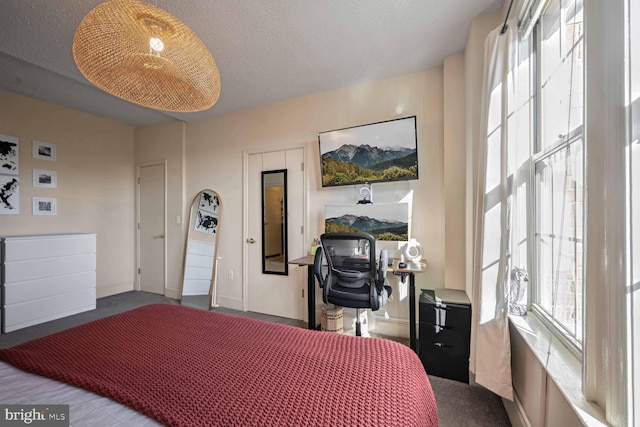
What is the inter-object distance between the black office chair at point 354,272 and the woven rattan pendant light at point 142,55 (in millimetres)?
1463

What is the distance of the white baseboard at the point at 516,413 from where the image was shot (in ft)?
4.81

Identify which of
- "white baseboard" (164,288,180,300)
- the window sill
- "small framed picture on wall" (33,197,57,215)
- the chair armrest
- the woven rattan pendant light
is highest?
the woven rattan pendant light

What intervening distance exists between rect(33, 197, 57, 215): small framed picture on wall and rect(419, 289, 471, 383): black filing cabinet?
4.87 m

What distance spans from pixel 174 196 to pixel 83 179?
1280 millimetres

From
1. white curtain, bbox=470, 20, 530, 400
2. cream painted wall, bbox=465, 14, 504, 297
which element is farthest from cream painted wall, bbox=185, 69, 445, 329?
white curtain, bbox=470, 20, 530, 400

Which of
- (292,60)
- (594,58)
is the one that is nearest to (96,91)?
(292,60)

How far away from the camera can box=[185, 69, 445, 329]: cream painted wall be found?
2.75 meters

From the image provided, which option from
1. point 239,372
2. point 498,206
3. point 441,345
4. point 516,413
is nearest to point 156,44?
point 239,372

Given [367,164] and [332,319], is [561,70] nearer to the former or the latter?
[367,164]

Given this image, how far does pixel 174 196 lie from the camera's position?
432cm

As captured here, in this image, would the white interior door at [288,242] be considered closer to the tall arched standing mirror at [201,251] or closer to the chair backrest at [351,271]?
the tall arched standing mirror at [201,251]

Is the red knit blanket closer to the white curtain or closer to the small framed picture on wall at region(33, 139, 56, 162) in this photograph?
the white curtain

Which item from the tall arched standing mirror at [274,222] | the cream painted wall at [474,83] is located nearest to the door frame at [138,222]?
the tall arched standing mirror at [274,222]

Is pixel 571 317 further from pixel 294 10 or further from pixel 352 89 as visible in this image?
pixel 352 89
